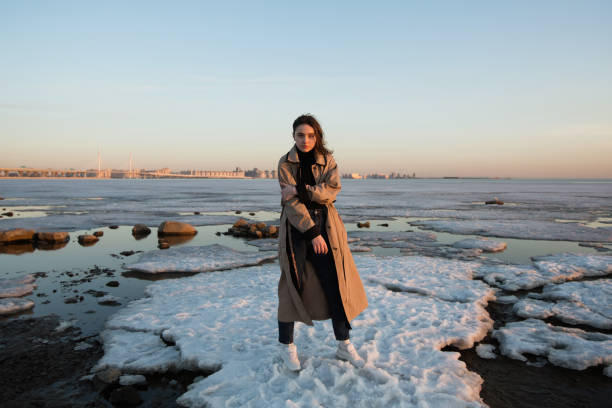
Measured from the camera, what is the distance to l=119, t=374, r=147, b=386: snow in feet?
12.3

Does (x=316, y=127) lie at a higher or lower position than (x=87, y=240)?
higher

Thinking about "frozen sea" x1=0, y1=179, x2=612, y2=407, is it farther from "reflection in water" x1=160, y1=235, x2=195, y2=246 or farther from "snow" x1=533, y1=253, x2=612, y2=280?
"reflection in water" x1=160, y1=235, x2=195, y2=246

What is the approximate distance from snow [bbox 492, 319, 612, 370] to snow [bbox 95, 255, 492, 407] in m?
0.37

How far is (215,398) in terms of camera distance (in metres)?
3.35

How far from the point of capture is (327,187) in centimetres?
339

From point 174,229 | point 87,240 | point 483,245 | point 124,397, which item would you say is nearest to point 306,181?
point 124,397

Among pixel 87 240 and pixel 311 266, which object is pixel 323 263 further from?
pixel 87 240

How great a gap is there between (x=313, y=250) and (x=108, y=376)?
2423 millimetres

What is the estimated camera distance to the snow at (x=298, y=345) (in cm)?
337

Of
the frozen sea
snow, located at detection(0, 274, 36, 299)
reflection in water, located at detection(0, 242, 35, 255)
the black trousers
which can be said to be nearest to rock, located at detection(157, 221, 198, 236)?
the frozen sea

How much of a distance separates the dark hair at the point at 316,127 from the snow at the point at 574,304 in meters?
4.25

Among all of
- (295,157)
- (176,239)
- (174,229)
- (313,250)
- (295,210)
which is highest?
(295,157)

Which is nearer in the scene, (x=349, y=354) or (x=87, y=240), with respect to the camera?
(x=349, y=354)

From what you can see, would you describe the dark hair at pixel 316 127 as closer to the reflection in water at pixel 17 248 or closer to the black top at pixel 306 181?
the black top at pixel 306 181
